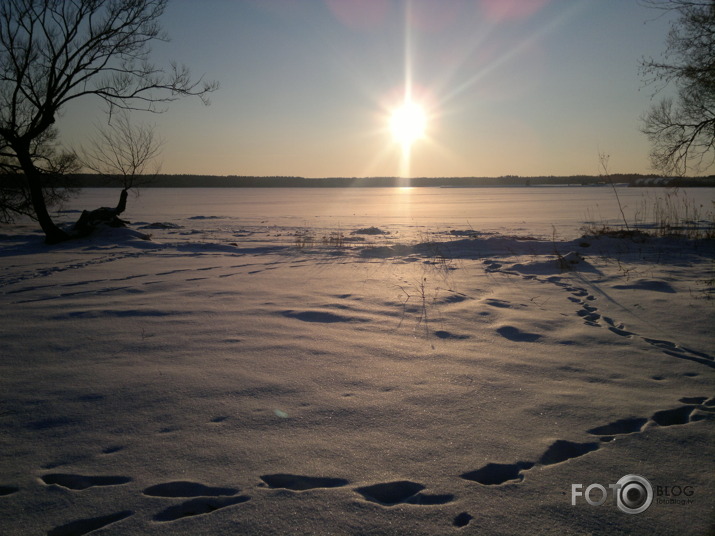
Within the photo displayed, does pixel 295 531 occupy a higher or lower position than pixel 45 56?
lower

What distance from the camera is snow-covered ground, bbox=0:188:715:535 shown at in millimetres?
1511

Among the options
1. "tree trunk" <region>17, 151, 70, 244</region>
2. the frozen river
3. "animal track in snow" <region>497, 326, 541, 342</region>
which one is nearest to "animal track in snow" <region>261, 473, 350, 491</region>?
"animal track in snow" <region>497, 326, 541, 342</region>

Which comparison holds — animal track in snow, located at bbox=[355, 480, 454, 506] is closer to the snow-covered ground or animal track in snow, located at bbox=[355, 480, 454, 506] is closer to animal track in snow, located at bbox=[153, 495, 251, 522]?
the snow-covered ground

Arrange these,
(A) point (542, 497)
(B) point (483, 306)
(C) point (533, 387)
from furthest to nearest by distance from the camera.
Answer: (B) point (483, 306)
(C) point (533, 387)
(A) point (542, 497)

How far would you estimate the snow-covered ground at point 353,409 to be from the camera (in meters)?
1.51

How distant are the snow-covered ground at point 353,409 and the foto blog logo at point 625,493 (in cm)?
1

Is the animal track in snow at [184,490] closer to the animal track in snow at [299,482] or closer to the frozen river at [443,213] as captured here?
the animal track in snow at [299,482]

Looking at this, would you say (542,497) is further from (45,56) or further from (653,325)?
(45,56)

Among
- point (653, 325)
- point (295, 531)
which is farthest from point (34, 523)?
point (653, 325)

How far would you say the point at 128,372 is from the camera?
8.66 feet

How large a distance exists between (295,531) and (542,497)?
3.18 feet

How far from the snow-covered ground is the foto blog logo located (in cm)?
1

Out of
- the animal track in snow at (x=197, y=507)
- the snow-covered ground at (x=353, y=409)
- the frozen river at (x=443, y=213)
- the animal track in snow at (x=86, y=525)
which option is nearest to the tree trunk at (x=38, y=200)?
the snow-covered ground at (x=353, y=409)

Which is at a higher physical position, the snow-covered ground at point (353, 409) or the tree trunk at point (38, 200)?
the tree trunk at point (38, 200)
